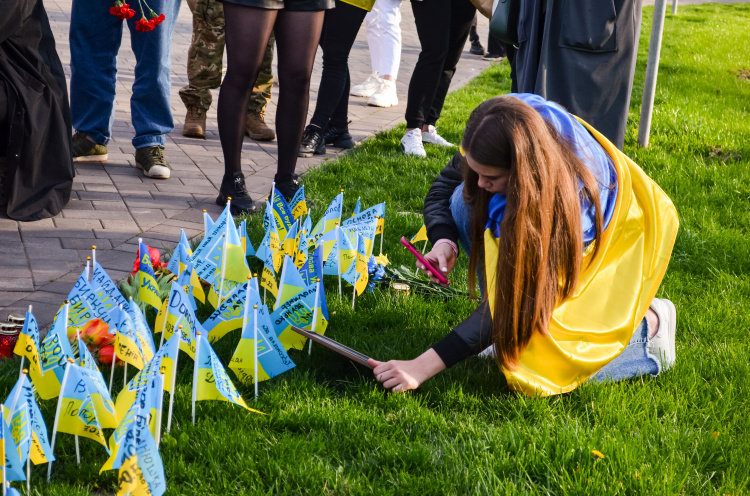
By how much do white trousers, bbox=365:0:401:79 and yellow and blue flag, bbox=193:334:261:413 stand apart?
476 cm

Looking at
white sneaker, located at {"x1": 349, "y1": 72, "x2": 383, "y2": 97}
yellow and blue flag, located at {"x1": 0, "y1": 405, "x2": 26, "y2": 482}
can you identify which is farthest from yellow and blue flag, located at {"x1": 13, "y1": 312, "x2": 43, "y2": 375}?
white sneaker, located at {"x1": 349, "y1": 72, "x2": 383, "y2": 97}

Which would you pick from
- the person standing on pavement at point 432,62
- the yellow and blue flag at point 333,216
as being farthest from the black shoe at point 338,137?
the yellow and blue flag at point 333,216

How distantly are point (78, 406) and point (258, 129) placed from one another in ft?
12.3

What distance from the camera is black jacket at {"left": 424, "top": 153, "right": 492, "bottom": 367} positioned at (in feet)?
7.60

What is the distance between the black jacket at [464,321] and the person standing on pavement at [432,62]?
2258 mm

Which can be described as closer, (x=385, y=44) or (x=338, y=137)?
(x=338, y=137)

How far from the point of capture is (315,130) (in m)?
5.07

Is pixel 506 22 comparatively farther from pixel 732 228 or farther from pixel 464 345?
pixel 464 345

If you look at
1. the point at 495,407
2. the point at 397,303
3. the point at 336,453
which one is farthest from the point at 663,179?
the point at 336,453

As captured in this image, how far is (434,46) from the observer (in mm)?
4961

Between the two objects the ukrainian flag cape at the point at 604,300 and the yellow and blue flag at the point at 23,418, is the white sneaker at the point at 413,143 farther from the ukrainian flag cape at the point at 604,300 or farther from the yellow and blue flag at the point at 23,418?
the yellow and blue flag at the point at 23,418

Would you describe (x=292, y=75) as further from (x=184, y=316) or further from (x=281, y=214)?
(x=184, y=316)

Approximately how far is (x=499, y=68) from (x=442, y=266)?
282 inches

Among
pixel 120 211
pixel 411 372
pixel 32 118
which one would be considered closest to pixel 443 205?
pixel 411 372
